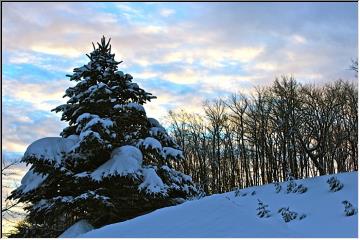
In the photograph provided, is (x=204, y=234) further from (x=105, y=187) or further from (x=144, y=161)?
(x=144, y=161)

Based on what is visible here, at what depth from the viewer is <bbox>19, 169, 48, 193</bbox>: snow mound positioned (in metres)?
13.4

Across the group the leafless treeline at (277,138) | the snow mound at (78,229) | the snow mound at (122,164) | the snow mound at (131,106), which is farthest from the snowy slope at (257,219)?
the leafless treeline at (277,138)

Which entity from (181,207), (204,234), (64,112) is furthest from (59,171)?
(204,234)

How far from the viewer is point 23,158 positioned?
12.6 m

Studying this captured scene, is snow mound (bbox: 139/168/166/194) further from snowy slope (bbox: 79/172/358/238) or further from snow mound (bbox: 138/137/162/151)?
snowy slope (bbox: 79/172/358/238)

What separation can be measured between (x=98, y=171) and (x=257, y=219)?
304 inches

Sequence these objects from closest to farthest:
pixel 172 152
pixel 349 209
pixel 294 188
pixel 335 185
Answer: pixel 349 209 < pixel 335 185 < pixel 294 188 < pixel 172 152

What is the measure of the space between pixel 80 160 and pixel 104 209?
6.46 ft

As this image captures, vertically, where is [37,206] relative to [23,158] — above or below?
below

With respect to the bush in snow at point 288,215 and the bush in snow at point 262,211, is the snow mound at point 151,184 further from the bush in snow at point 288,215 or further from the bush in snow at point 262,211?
the bush in snow at point 288,215

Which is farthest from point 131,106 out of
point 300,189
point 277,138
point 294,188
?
point 277,138

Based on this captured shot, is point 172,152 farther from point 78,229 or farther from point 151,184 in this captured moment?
point 78,229

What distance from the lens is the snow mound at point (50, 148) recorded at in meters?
12.6

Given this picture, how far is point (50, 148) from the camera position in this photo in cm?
1284
